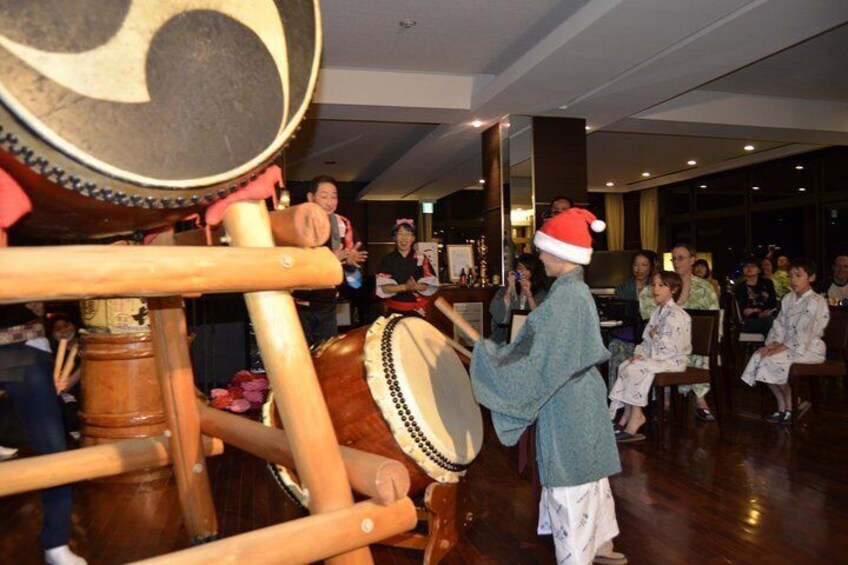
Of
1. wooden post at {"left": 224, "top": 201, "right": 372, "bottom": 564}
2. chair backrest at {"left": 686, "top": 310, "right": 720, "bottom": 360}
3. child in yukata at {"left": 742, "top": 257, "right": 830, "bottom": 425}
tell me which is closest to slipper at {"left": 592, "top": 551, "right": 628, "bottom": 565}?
wooden post at {"left": 224, "top": 201, "right": 372, "bottom": 564}

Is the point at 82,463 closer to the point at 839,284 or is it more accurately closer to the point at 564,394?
the point at 564,394

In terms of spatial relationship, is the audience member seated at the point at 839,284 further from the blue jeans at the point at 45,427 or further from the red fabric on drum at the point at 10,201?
the red fabric on drum at the point at 10,201

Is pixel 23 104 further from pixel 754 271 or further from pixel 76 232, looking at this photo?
pixel 754 271

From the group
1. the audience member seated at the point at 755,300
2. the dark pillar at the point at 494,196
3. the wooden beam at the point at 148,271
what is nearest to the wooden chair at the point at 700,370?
the audience member seated at the point at 755,300

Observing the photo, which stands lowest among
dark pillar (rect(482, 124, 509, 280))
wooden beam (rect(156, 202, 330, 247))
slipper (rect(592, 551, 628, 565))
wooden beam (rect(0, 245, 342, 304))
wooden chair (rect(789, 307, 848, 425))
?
slipper (rect(592, 551, 628, 565))

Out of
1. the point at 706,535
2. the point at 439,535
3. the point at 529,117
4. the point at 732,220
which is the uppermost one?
the point at 529,117

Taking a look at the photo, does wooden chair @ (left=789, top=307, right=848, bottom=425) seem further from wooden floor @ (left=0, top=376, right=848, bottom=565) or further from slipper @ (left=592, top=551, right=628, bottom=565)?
slipper @ (left=592, top=551, right=628, bottom=565)

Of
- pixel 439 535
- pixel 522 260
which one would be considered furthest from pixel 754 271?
pixel 439 535

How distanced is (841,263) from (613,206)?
733cm

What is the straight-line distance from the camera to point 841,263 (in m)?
6.13

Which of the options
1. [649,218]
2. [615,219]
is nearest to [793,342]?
[649,218]

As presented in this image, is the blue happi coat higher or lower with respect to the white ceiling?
lower

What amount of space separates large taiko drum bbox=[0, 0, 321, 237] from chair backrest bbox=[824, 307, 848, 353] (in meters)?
4.49

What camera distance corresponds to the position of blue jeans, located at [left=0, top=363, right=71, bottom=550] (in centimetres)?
195
